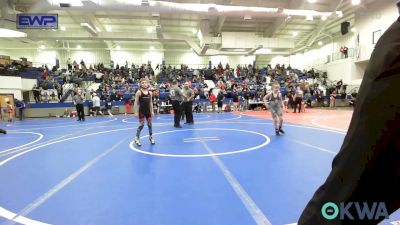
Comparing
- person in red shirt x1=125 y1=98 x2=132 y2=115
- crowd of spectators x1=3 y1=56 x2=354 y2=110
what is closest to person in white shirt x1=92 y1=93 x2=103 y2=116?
person in red shirt x1=125 y1=98 x2=132 y2=115

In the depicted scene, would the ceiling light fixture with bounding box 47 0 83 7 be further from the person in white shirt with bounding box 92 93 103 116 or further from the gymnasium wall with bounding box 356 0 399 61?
the gymnasium wall with bounding box 356 0 399 61

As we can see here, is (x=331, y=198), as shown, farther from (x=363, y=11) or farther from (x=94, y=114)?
(x=363, y=11)

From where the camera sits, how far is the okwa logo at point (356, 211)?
722mm

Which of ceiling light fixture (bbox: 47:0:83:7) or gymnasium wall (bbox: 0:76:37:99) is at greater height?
ceiling light fixture (bbox: 47:0:83:7)

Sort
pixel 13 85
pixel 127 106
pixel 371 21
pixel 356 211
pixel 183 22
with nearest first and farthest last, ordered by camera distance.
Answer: pixel 356 211, pixel 127 106, pixel 13 85, pixel 371 21, pixel 183 22

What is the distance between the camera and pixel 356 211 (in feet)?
2.42

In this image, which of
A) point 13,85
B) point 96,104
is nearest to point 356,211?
point 96,104

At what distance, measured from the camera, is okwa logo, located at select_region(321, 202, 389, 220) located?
72cm

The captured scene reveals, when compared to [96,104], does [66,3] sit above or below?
above

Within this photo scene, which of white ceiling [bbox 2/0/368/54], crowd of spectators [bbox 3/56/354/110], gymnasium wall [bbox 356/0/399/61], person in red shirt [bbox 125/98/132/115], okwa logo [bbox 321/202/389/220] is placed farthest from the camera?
crowd of spectators [bbox 3/56/354/110]

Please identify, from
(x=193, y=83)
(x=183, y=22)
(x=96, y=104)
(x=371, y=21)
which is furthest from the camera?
(x=183, y=22)

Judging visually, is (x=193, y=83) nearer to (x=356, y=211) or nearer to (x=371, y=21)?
(x=371, y=21)

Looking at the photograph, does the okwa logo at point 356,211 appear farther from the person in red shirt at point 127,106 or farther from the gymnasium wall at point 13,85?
the gymnasium wall at point 13,85

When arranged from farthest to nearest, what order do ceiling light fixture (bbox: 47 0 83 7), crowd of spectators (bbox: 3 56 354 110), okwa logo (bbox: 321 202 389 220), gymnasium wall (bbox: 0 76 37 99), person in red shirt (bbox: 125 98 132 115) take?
crowd of spectators (bbox: 3 56 354 110)
gymnasium wall (bbox: 0 76 37 99)
person in red shirt (bbox: 125 98 132 115)
ceiling light fixture (bbox: 47 0 83 7)
okwa logo (bbox: 321 202 389 220)
